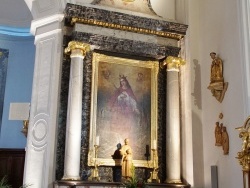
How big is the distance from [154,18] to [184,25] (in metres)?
0.70

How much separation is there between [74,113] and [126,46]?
6.21ft

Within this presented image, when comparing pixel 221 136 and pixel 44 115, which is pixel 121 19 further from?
pixel 221 136

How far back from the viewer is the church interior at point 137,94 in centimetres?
786

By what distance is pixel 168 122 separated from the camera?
863 centimetres

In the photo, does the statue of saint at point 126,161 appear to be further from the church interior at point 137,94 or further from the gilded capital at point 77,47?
the gilded capital at point 77,47

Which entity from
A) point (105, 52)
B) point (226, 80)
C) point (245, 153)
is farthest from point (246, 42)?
point (105, 52)

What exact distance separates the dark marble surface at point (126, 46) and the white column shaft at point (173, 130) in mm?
506

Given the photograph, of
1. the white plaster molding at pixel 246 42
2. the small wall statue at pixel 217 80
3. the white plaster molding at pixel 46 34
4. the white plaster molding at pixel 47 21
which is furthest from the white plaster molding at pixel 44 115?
the white plaster molding at pixel 246 42

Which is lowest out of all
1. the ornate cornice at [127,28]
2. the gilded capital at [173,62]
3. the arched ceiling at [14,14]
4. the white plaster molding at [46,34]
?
the gilded capital at [173,62]

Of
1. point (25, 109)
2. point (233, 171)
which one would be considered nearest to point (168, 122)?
point (233, 171)

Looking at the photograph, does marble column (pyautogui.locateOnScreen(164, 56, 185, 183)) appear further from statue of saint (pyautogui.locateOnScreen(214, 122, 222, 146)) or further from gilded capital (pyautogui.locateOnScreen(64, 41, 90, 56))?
gilded capital (pyautogui.locateOnScreen(64, 41, 90, 56))

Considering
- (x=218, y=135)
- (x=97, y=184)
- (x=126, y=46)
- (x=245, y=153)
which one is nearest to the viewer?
(x=245, y=153)

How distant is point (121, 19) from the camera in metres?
8.65

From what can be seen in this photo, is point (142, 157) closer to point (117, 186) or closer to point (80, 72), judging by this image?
point (117, 186)
